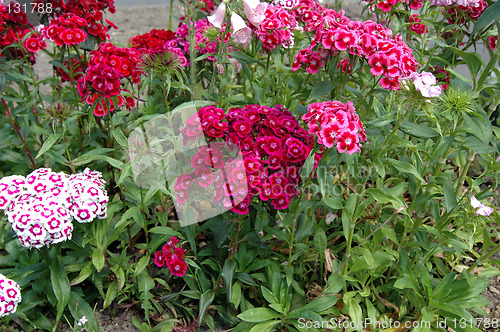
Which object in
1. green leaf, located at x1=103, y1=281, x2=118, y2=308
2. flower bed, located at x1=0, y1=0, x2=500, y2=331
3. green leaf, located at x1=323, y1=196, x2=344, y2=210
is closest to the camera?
flower bed, located at x1=0, y1=0, x2=500, y2=331

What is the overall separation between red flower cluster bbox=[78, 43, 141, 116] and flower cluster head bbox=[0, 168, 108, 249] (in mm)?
483

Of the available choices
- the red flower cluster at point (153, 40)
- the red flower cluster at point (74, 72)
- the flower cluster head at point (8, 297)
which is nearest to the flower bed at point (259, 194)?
the flower cluster head at point (8, 297)

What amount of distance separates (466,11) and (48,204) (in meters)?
2.76

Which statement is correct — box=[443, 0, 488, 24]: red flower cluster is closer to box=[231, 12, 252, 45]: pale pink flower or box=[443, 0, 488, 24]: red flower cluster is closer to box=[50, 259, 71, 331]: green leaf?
box=[231, 12, 252, 45]: pale pink flower

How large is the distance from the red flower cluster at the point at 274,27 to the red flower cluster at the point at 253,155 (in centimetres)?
60

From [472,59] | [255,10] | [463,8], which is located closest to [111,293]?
[255,10]

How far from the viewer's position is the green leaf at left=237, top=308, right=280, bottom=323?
2422mm

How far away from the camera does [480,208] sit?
2.49 m

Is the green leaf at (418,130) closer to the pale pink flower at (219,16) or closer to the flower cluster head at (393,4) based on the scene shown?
the flower cluster head at (393,4)

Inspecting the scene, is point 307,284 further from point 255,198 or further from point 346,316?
point 255,198

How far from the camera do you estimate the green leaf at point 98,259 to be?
2477 mm

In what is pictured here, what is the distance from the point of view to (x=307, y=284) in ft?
9.26

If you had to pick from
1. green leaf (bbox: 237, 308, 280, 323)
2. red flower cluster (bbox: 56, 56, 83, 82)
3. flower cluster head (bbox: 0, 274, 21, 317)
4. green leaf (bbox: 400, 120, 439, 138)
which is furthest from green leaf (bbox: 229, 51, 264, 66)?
flower cluster head (bbox: 0, 274, 21, 317)

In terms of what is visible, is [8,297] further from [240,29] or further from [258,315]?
[240,29]
